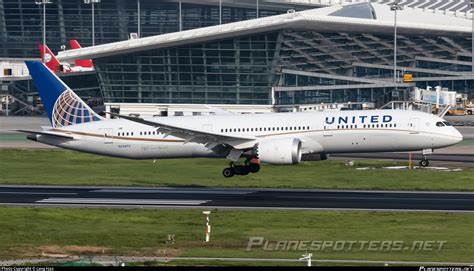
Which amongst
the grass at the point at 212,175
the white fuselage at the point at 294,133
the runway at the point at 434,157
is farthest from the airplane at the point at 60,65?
the white fuselage at the point at 294,133

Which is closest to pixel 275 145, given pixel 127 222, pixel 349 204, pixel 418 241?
pixel 349 204

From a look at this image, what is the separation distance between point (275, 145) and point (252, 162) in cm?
462

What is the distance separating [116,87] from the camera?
483 ft

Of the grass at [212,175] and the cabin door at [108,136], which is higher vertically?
the cabin door at [108,136]

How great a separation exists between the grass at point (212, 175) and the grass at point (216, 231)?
14.7 m

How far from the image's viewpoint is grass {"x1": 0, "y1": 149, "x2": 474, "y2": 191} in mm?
66000

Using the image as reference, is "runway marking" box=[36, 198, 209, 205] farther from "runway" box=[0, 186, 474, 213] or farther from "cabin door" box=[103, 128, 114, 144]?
"cabin door" box=[103, 128, 114, 144]

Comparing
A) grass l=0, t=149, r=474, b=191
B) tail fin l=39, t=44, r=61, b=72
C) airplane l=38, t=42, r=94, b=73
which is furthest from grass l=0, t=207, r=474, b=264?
airplane l=38, t=42, r=94, b=73

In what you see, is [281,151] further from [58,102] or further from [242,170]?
[58,102]

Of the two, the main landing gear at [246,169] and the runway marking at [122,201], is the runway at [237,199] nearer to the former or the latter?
the runway marking at [122,201]

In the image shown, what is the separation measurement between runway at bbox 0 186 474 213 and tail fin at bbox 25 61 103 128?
7.14 meters

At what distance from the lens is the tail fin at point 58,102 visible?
70.4 meters

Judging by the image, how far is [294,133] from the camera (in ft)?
214

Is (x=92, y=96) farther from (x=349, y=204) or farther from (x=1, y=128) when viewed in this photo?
(x=349, y=204)
